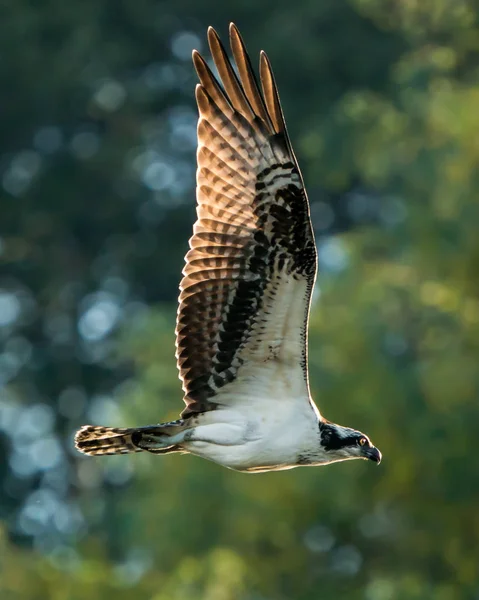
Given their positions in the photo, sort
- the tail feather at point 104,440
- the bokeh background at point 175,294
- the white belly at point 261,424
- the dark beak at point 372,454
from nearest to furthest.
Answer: the white belly at point 261,424 < the tail feather at point 104,440 < the dark beak at point 372,454 < the bokeh background at point 175,294

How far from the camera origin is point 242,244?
6.95 metres

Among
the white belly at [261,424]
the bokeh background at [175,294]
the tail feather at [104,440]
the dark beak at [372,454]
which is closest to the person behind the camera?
the white belly at [261,424]

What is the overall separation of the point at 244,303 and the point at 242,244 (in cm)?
24

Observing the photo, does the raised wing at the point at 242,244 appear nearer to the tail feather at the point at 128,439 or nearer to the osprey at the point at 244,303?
the osprey at the point at 244,303

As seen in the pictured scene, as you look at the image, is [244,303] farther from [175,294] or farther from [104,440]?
[175,294]

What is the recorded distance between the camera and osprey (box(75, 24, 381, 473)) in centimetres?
680

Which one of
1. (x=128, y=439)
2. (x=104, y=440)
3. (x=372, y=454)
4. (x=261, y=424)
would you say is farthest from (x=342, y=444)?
(x=104, y=440)

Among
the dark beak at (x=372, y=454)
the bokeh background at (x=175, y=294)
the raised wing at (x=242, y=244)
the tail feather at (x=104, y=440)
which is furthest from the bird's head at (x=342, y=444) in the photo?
the bokeh background at (x=175, y=294)

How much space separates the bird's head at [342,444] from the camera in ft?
23.7

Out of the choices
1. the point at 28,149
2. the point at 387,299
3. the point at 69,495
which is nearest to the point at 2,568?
the point at 387,299

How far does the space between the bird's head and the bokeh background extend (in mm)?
5605

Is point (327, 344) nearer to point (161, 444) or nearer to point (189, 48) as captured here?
point (161, 444)

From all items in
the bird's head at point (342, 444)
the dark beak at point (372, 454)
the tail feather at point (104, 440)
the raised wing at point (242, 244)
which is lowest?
the dark beak at point (372, 454)

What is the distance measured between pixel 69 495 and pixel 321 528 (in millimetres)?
12103
